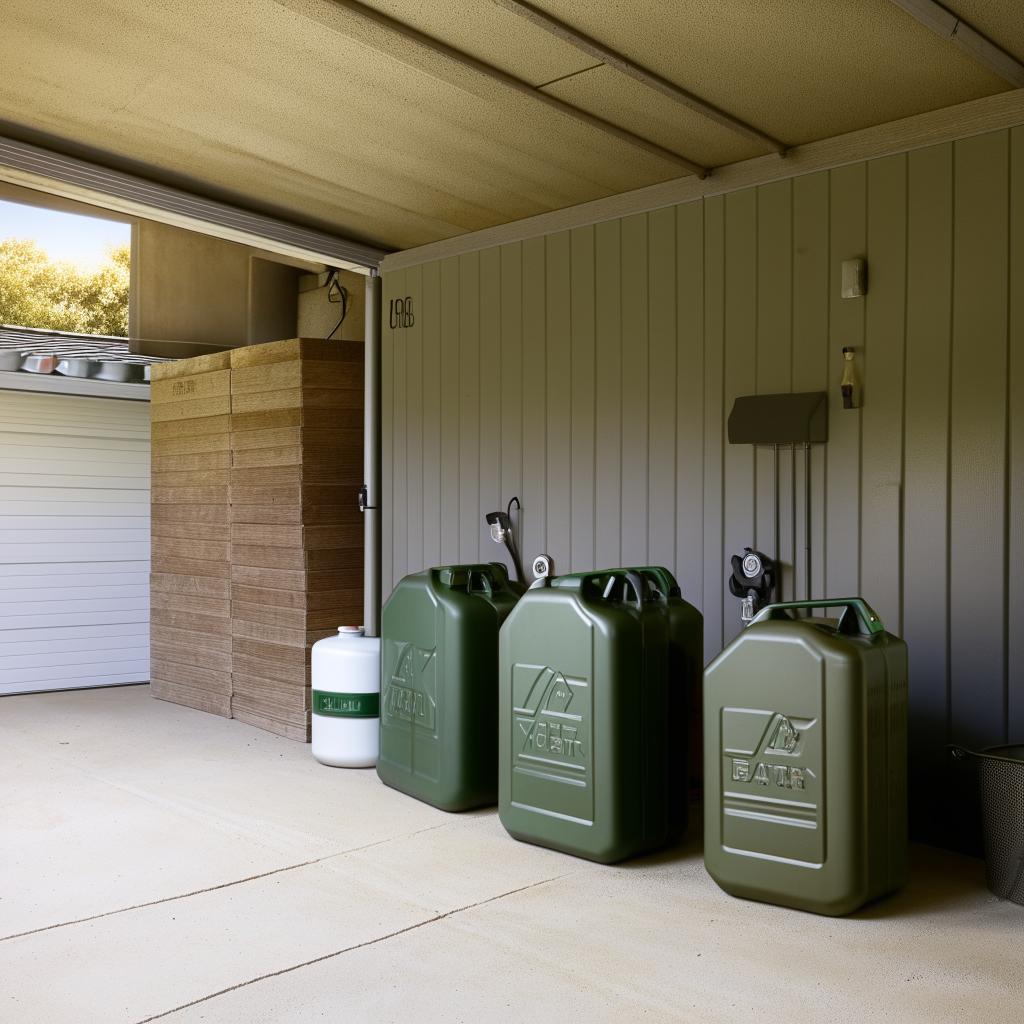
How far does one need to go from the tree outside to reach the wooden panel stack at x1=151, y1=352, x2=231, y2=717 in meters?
12.6

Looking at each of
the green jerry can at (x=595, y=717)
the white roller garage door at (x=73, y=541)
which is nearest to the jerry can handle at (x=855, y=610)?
the green jerry can at (x=595, y=717)

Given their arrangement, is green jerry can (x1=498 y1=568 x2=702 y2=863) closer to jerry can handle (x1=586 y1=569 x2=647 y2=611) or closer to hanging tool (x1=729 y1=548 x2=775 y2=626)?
jerry can handle (x1=586 y1=569 x2=647 y2=611)

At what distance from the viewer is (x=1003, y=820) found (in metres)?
3.20

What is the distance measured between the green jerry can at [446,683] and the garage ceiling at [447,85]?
1.79 meters

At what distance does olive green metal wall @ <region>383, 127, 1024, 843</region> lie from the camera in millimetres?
3672

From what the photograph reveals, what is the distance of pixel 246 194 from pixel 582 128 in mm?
1783

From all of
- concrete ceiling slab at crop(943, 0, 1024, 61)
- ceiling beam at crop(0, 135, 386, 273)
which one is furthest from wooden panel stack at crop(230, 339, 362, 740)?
concrete ceiling slab at crop(943, 0, 1024, 61)

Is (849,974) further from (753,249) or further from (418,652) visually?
(753,249)

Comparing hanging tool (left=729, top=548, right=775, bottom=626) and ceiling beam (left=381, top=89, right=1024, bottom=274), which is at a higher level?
ceiling beam (left=381, top=89, right=1024, bottom=274)

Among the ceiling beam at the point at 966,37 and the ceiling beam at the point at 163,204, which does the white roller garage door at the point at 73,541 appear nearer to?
the ceiling beam at the point at 163,204

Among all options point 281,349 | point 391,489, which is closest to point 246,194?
point 281,349

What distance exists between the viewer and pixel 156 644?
7.02m

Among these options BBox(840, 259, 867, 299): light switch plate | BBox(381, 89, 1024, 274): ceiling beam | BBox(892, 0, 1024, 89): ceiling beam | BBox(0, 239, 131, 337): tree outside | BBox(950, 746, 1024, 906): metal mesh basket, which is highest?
BBox(0, 239, 131, 337): tree outside

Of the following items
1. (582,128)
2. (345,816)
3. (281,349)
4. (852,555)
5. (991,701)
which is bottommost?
(345,816)
